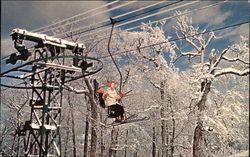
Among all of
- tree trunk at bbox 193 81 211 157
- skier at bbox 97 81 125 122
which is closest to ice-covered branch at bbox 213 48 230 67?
tree trunk at bbox 193 81 211 157

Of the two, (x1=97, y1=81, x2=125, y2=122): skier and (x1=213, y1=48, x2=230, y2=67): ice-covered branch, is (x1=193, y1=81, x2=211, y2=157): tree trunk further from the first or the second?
(x1=97, y1=81, x2=125, y2=122): skier

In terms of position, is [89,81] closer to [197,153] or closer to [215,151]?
[197,153]

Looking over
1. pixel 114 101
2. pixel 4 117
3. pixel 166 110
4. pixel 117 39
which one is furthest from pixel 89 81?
pixel 4 117

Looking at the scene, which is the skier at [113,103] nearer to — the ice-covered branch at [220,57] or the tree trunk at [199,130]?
the tree trunk at [199,130]

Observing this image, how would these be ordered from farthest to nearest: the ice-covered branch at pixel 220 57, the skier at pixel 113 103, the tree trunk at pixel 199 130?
the ice-covered branch at pixel 220 57, the tree trunk at pixel 199 130, the skier at pixel 113 103

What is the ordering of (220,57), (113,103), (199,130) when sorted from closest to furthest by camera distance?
(113,103) → (199,130) → (220,57)

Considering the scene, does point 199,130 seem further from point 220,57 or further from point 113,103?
point 113,103

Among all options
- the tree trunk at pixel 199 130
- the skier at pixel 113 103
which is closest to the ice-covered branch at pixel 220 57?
the tree trunk at pixel 199 130

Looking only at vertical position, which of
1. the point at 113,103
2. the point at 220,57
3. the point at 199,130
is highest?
the point at 220,57

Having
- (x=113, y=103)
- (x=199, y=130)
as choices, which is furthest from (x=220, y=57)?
(x=113, y=103)

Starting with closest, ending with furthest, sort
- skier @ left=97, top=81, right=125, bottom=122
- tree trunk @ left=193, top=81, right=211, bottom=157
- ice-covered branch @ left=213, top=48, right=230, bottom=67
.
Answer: skier @ left=97, top=81, right=125, bottom=122 < tree trunk @ left=193, top=81, right=211, bottom=157 < ice-covered branch @ left=213, top=48, right=230, bottom=67

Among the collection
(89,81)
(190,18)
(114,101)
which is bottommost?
(114,101)

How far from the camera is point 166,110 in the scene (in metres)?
16.4

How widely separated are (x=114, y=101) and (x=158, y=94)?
960 centimetres
